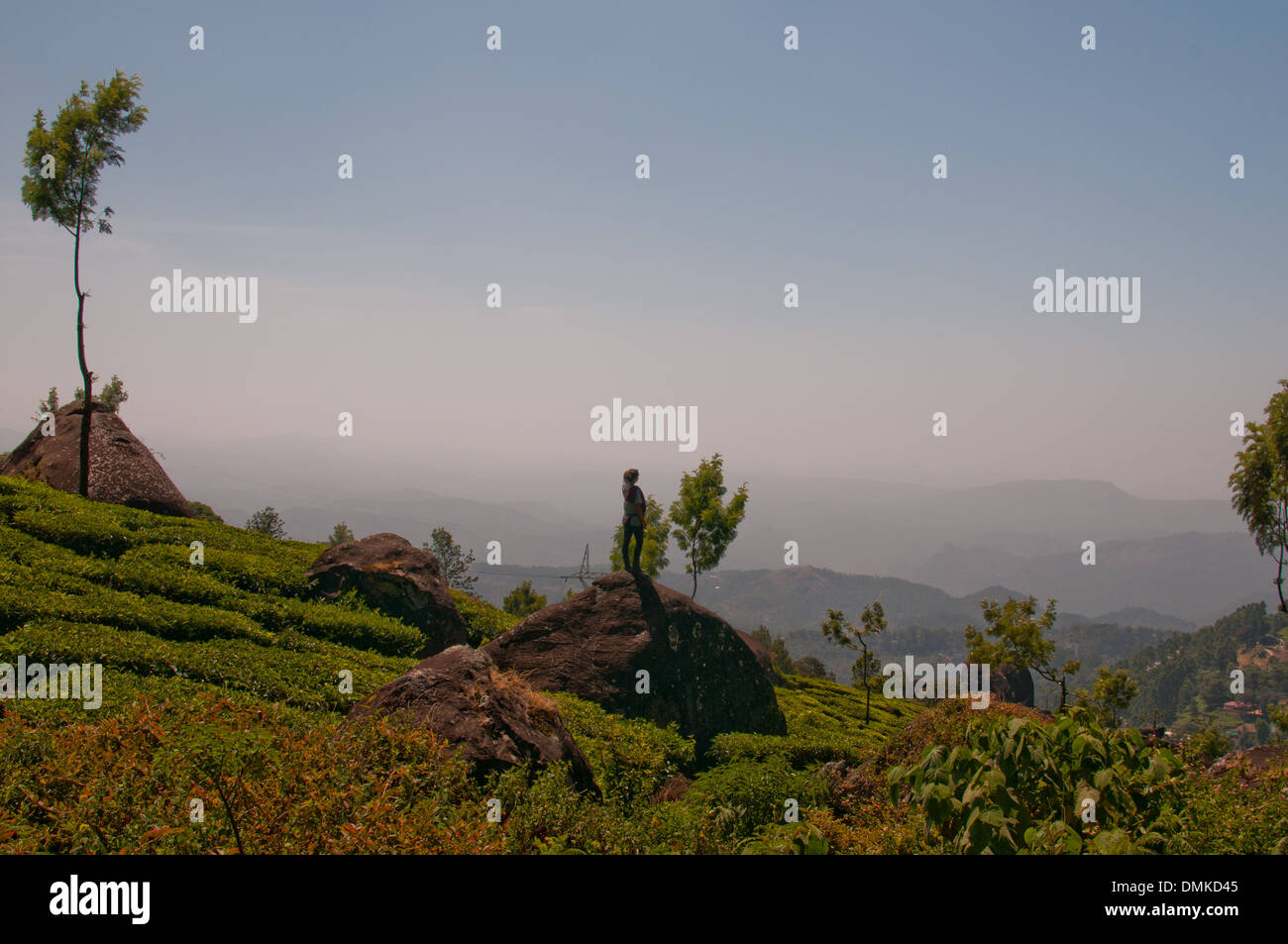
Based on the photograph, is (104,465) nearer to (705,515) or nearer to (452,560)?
(705,515)

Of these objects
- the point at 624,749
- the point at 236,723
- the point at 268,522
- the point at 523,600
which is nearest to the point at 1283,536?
the point at 624,749

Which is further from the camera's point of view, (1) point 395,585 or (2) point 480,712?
(1) point 395,585

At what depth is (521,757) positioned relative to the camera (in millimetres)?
9656

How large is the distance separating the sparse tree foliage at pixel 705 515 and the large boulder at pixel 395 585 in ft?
87.7

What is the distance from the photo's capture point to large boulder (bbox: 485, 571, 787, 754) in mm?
17234

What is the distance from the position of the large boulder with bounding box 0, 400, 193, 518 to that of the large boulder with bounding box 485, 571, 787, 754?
17.9 m

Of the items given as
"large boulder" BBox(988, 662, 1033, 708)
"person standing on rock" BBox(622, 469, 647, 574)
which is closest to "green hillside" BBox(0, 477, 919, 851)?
"person standing on rock" BBox(622, 469, 647, 574)

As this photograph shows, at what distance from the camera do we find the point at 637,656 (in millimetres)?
17547

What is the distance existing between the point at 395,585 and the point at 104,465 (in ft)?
53.6

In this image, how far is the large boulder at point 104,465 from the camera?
88.2ft

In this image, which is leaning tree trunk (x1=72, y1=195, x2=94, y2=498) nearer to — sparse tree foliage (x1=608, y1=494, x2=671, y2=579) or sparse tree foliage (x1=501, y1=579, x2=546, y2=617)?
sparse tree foliage (x1=608, y1=494, x2=671, y2=579)

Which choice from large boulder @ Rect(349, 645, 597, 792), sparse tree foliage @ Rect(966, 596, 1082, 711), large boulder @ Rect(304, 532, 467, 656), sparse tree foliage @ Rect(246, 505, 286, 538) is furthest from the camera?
sparse tree foliage @ Rect(246, 505, 286, 538)
